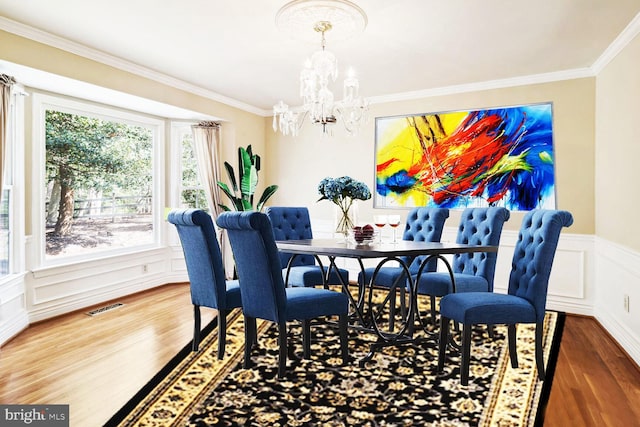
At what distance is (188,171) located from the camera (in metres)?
5.77

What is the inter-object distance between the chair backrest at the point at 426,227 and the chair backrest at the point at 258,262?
1.75m

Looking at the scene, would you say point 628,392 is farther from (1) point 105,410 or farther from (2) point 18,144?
(2) point 18,144

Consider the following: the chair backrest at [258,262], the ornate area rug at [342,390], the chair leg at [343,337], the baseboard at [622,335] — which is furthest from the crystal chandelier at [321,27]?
the baseboard at [622,335]

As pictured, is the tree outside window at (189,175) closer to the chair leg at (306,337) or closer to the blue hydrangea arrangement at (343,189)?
the blue hydrangea arrangement at (343,189)

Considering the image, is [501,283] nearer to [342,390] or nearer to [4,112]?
[342,390]

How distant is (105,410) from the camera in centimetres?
230

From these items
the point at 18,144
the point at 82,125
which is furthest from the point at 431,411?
the point at 82,125

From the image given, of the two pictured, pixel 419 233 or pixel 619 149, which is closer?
pixel 619 149

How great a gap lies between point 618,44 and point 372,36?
2063 millimetres

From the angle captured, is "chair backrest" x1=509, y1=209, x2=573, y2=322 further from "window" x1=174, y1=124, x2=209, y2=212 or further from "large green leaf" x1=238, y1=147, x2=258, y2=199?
"window" x1=174, y1=124, x2=209, y2=212

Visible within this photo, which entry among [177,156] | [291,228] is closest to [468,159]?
[291,228]

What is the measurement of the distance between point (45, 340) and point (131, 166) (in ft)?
7.75

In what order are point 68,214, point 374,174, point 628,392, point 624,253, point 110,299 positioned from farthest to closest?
point 374,174 < point 110,299 < point 68,214 < point 624,253 < point 628,392

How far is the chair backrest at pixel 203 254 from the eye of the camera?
2.88 m
